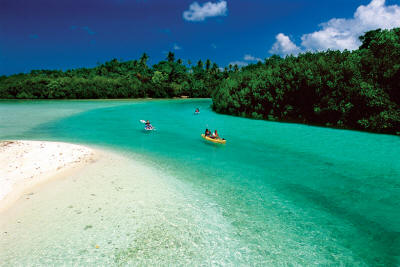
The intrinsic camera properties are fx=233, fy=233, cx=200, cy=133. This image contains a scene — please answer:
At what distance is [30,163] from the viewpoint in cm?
1488

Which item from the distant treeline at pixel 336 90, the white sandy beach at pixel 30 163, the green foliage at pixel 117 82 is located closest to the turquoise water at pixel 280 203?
the white sandy beach at pixel 30 163

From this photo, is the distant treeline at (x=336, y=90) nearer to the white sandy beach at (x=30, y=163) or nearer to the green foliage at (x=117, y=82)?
the white sandy beach at (x=30, y=163)

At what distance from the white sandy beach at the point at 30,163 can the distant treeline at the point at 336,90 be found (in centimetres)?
3195

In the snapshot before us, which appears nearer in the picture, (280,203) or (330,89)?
(280,203)

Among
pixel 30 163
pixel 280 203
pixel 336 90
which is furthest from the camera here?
pixel 336 90

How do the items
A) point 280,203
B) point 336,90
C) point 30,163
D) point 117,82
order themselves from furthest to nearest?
point 117,82 → point 336,90 → point 30,163 → point 280,203

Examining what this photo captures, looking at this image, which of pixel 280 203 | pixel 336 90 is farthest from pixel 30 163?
pixel 336 90

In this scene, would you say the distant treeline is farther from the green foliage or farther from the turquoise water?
the green foliage

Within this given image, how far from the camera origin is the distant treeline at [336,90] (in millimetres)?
29141

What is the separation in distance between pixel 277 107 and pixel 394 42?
17.9 metres

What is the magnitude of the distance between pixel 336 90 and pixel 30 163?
120 ft

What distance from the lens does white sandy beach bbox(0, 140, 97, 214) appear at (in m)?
11.6

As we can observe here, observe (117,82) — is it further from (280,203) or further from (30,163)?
(280,203)

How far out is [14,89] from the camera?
10831cm
